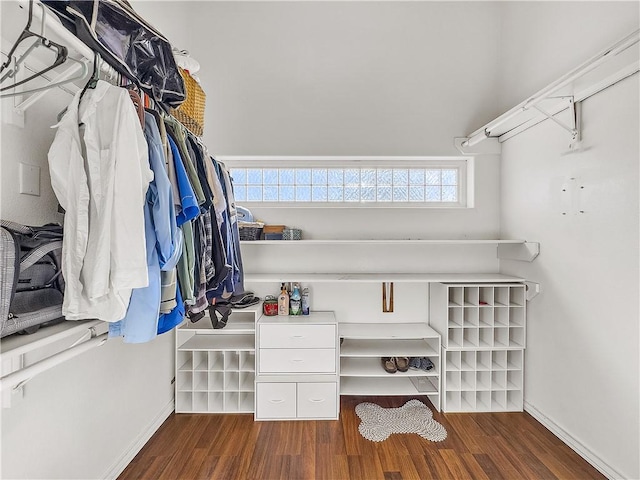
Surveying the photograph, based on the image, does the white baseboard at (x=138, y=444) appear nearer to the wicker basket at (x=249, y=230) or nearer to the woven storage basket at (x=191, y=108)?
the wicker basket at (x=249, y=230)

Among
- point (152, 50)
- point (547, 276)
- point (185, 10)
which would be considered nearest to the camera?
point (152, 50)

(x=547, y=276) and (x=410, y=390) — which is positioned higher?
(x=547, y=276)

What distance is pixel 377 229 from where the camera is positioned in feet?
8.55

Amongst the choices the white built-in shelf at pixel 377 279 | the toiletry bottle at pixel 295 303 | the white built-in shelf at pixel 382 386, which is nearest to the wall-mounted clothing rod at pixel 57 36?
the white built-in shelf at pixel 377 279

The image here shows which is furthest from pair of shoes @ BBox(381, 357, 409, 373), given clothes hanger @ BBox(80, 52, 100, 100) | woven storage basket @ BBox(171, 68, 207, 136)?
clothes hanger @ BBox(80, 52, 100, 100)

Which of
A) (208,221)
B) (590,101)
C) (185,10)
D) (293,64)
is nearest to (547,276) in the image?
(590,101)

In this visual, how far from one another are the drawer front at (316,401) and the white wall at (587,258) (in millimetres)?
1423

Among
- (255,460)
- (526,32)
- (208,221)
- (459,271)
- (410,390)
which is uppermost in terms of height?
(526,32)

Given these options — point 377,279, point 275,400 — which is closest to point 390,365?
point 377,279

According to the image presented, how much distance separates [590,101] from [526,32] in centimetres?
94

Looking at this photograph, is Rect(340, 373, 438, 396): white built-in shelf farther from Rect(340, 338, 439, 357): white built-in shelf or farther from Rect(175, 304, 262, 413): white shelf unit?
Rect(175, 304, 262, 413): white shelf unit

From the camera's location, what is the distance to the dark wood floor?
166cm

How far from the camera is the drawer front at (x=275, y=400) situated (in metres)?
2.13

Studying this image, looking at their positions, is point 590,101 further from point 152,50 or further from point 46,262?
point 46,262
